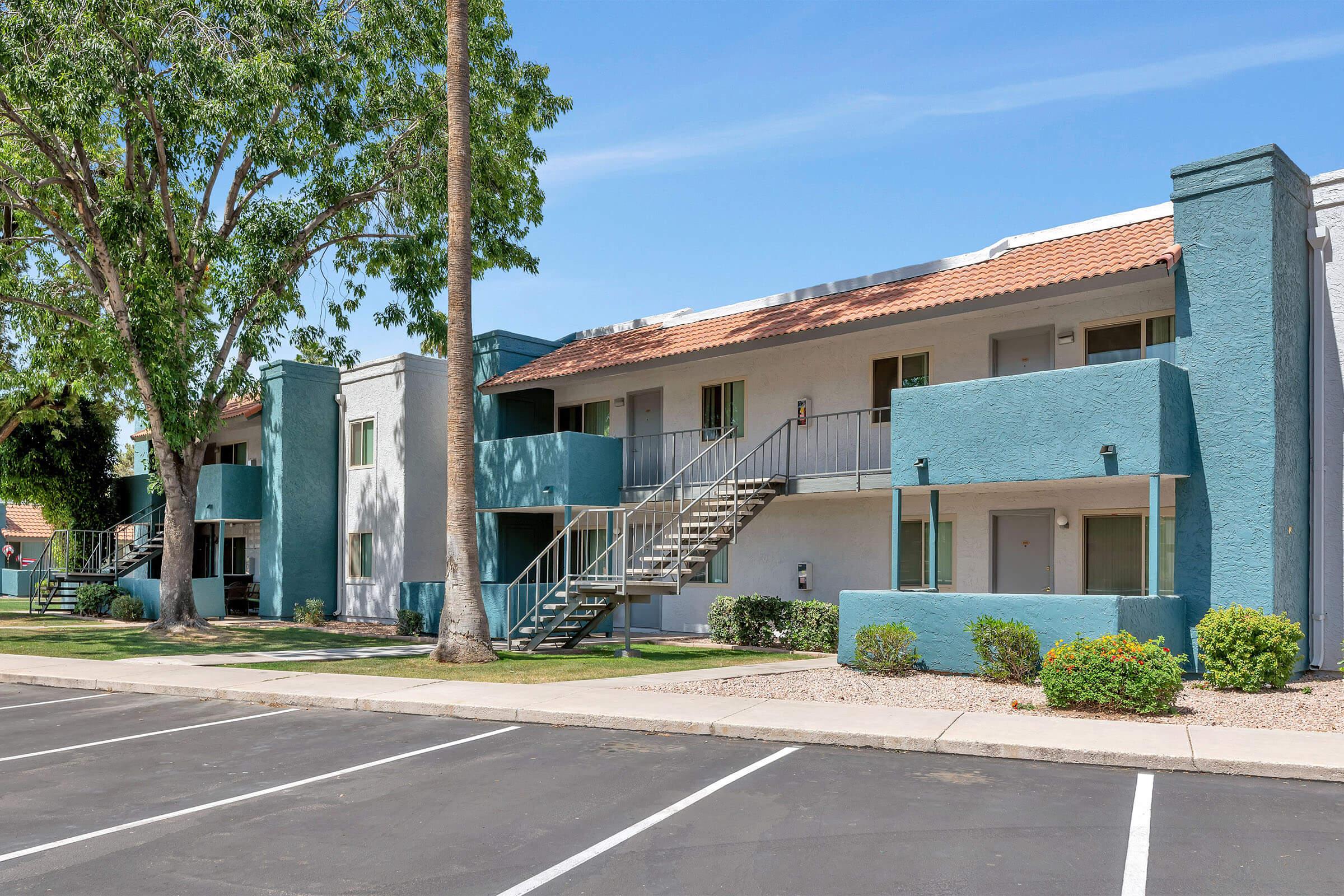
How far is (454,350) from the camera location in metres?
17.0

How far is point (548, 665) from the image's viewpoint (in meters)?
16.5

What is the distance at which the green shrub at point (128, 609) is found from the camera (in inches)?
1063

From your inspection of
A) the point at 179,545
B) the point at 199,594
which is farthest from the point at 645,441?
the point at 199,594

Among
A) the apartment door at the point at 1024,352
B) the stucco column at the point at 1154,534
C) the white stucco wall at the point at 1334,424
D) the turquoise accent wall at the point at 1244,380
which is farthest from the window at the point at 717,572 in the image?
the white stucco wall at the point at 1334,424

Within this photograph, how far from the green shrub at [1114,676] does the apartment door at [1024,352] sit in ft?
22.7

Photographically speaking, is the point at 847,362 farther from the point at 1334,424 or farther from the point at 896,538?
the point at 1334,424

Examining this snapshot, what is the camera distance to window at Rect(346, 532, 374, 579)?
1059 inches

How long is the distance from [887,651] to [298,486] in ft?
57.7

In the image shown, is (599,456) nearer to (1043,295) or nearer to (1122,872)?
(1043,295)

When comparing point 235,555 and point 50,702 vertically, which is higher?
point 235,555

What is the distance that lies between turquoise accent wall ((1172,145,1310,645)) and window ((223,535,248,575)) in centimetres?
2648

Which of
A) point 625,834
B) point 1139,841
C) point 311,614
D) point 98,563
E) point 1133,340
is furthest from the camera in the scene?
point 98,563

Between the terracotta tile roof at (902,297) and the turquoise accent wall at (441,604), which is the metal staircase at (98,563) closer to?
the turquoise accent wall at (441,604)

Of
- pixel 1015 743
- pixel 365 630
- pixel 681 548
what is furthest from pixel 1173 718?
pixel 365 630
